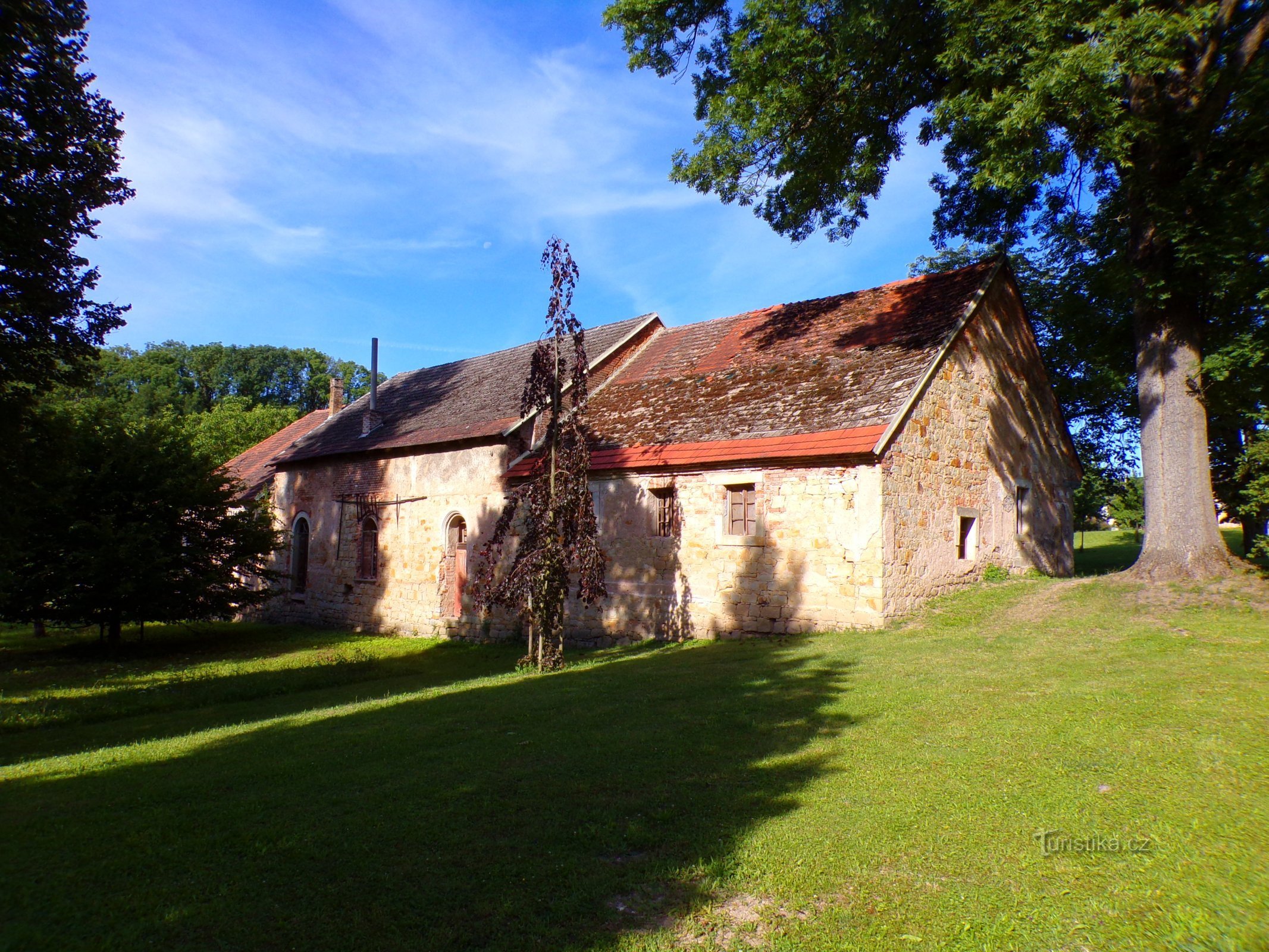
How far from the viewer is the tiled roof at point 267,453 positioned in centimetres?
2833

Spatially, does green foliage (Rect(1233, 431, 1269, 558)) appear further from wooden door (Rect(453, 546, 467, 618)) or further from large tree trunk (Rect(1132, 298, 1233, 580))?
wooden door (Rect(453, 546, 467, 618))

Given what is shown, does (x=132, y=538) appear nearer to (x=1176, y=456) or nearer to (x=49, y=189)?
(x=49, y=189)

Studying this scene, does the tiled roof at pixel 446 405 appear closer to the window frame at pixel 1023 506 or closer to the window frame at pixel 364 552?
the window frame at pixel 364 552

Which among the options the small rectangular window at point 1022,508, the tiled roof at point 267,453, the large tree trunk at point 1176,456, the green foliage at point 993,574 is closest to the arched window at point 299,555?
the tiled roof at point 267,453

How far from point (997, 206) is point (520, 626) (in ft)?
44.4

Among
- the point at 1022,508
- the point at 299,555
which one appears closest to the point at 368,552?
the point at 299,555

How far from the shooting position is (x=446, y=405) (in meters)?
21.7

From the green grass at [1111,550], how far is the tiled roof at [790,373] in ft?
32.5

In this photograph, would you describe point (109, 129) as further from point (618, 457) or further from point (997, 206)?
point (997, 206)

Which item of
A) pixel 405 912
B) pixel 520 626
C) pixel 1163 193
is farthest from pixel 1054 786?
pixel 520 626

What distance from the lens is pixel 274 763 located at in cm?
663

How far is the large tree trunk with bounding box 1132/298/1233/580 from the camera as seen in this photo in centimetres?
1134

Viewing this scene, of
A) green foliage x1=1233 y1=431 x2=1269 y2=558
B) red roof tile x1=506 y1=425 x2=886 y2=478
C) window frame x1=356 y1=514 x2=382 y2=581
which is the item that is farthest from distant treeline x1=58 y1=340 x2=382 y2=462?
green foliage x1=1233 y1=431 x2=1269 y2=558

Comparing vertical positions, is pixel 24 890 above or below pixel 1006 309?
below
